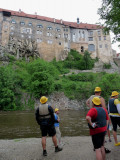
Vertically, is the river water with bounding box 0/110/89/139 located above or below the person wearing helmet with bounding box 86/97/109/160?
below

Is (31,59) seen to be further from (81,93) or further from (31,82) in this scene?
Result: (81,93)

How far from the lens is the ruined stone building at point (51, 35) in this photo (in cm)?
5016

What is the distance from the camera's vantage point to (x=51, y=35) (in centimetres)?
5569

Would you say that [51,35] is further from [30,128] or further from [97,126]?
[97,126]

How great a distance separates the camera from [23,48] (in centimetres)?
4831

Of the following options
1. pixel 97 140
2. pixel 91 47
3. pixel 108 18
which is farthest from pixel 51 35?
pixel 97 140

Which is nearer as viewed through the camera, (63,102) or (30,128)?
(30,128)

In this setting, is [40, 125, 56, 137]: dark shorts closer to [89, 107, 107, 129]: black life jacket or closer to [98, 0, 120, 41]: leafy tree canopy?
[89, 107, 107, 129]: black life jacket

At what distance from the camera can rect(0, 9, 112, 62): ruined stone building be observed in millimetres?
50156

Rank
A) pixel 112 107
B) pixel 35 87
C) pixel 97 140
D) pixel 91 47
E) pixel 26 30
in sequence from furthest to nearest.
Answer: pixel 91 47, pixel 26 30, pixel 35 87, pixel 112 107, pixel 97 140

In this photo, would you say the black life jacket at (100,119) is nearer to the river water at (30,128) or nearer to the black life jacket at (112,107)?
the black life jacket at (112,107)

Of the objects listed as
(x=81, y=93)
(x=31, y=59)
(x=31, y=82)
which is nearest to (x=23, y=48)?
(x=31, y=59)

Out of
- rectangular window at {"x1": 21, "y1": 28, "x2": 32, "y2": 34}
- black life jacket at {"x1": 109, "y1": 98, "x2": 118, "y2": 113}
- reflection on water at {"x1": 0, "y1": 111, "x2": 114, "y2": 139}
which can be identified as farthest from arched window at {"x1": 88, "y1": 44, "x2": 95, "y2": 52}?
black life jacket at {"x1": 109, "y1": 98, "x2": 118, "y2": 113}

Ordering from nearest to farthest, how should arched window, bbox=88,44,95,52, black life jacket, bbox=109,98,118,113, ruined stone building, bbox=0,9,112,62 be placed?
1. black life jacket, bbox=109,98,118,113
2. ruined stone building, bbox=0,9,112,62
3. arched window, bbox=88,44,95,52
